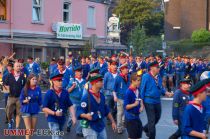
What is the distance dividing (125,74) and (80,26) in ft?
68.8

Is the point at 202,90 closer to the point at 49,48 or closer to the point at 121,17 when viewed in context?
the point at 49,48

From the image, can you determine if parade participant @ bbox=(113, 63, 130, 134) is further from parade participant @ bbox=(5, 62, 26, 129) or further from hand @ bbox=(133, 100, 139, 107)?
hand @ bbox=(133, 100, 139, 107)

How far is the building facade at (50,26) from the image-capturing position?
27.5 m

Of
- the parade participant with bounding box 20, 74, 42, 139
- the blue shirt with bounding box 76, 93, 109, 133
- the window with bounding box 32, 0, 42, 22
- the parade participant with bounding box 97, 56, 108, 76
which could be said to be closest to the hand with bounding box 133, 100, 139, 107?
the blue shirt with bounding box 76, 93, 109, 133

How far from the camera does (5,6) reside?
90.2ft

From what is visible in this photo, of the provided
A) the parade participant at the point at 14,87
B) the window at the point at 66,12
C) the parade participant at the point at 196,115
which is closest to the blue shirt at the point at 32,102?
the parade participant at the point at 14,87

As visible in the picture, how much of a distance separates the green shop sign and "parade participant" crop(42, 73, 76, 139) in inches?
916

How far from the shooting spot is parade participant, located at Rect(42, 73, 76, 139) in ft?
27.2

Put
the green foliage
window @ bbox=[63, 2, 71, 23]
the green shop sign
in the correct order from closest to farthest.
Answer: the green shop sign, window @ bbox=[63, 2, 71, 23], the green foliage

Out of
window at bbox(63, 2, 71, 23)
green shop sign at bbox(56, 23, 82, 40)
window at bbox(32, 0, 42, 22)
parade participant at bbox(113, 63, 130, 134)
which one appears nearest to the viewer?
parade participant at bbox(113, 63, 130, 134)

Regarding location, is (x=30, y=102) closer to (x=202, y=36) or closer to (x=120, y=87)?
(x=120, y=87)

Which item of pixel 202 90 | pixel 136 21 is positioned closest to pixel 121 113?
pixel 202 90

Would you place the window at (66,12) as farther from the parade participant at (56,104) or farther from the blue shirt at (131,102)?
the parade participant at (56,104)

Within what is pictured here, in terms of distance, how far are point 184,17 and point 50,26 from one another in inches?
1105
